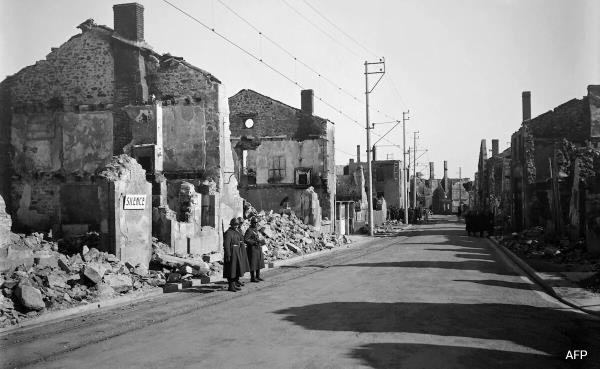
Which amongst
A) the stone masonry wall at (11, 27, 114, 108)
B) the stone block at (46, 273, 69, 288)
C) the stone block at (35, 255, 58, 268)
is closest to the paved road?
the stone block at (46, 273, 69, 288)

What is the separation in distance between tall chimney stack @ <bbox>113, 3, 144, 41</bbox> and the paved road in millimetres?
16306

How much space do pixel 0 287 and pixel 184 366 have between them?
625 cm

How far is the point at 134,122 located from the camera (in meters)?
24.9

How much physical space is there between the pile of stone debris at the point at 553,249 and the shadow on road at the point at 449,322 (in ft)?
23.4

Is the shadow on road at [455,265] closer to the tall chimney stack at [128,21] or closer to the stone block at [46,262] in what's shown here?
the stone block at [46,262]

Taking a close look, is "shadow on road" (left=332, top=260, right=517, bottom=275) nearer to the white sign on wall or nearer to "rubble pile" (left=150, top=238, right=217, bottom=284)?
"rubble pile" (left=150, top=238, right=217, bottom=284)

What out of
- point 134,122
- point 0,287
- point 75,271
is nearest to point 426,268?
point 75,271

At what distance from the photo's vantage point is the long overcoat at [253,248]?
49.1ft

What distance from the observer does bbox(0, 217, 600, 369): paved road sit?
22.5 ft

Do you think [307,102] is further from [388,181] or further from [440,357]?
[388,181]

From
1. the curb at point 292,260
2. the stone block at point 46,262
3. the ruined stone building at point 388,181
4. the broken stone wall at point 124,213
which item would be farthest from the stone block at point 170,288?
the ruined stone building at point 388,181

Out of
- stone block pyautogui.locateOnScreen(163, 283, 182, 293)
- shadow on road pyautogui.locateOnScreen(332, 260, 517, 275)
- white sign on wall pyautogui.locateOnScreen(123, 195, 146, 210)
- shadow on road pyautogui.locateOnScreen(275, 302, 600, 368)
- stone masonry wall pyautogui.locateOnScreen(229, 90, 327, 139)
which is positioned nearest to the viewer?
shadow on road pyautogui.locateOnScreen(275, 302, 600, 368)

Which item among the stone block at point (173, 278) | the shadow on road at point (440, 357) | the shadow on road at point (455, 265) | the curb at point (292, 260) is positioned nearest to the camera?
the shadow on road at point (440, 357)

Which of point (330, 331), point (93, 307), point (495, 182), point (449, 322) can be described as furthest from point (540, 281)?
point (495, 182)
